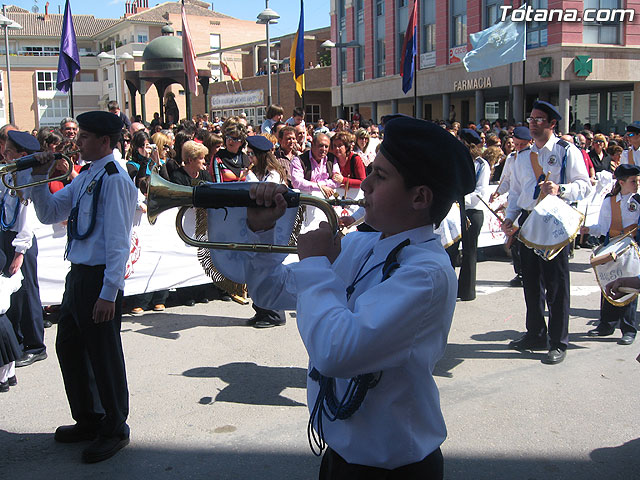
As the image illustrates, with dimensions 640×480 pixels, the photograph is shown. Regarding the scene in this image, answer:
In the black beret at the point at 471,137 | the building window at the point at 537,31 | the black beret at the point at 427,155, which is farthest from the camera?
the building window at the point at 537,31

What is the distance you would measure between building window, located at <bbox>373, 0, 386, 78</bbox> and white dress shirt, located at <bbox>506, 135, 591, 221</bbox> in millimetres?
31377

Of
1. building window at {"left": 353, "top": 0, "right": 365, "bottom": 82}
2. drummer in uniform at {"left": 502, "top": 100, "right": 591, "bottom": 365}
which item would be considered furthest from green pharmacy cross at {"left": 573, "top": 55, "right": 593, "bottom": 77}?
drummer in uniform at {"left": 502, "top": 100, "right": 591, "bottom": 365}

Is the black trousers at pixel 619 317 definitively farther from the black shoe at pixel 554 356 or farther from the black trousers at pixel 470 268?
the black trousers at pixel 470 268

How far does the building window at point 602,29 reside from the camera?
2381 centimetres

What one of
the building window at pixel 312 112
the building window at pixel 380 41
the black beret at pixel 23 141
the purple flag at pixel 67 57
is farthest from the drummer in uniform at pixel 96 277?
the building window at pixel 312 112

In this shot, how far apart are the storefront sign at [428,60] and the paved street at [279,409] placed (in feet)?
87.7

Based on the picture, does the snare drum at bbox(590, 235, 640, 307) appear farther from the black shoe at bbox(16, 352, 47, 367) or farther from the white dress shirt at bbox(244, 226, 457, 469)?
the black shoe at bbox(16, 352, 47, 367)

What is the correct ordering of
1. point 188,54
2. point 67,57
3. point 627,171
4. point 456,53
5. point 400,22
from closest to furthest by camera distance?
point 627,171
point 67,57
point 188,54
point 456,53
point 400,22

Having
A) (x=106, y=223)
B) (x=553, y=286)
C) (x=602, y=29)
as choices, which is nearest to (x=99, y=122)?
(x=106, y=223)

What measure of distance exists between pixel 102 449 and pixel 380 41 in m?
34.8

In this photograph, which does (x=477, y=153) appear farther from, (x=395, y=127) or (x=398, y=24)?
(x=398, y=24)

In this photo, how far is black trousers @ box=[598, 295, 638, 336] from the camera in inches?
229

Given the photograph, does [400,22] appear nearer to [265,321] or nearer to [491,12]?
[491,12]

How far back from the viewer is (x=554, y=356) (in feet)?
17.2
